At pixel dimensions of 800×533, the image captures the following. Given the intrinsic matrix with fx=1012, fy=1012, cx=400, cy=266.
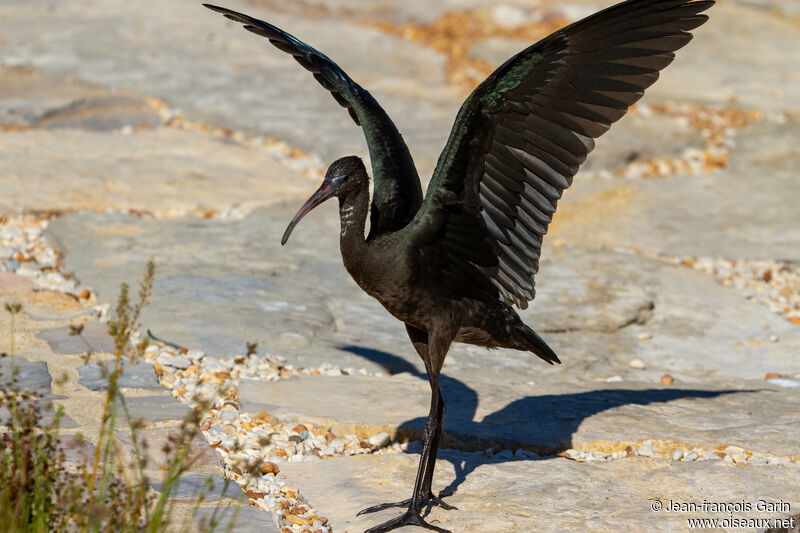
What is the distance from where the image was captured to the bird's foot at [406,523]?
333 cm

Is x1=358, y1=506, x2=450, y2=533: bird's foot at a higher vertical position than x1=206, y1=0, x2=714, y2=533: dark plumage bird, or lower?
lower

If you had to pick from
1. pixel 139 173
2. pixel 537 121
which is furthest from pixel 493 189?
pixel 139 173

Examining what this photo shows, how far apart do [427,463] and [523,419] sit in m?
0.86

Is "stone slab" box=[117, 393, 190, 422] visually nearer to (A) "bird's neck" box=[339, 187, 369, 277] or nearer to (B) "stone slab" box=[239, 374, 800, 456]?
(B) "stone slab" box=[239, 374, 800, 456]

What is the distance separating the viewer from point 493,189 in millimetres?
3754

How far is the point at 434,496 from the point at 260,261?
2631 millimetres

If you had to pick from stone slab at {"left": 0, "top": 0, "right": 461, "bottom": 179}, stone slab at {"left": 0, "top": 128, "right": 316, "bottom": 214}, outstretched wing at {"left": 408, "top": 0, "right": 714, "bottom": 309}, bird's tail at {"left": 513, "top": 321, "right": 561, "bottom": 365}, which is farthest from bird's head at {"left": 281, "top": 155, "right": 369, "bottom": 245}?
stone slab at {"left": 0, "top": 0, "right": 461, "bottom": 179}

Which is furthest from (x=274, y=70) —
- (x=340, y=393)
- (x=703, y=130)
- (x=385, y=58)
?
(x=340, y=393)

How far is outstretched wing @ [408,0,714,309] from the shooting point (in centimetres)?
350

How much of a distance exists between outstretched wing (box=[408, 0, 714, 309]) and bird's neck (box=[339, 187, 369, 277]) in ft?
0.66

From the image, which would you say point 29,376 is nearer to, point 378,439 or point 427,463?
point 378,439

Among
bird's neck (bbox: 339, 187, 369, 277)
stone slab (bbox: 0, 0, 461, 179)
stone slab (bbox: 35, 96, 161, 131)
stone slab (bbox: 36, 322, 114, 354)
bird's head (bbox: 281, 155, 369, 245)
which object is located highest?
stone slab (bbox: 0, 0, 461, 179)

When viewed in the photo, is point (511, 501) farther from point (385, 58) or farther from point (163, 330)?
point (385, 58)

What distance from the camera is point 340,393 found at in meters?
4.48
